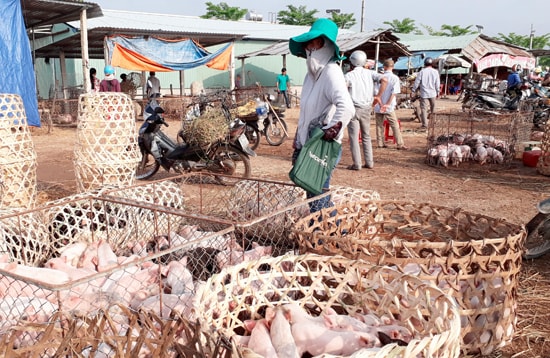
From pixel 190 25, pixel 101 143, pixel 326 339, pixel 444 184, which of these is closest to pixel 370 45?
pixel 190 25

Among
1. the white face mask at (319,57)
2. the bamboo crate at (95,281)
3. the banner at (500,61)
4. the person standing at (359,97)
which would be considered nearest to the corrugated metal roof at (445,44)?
the banner at (500,61)

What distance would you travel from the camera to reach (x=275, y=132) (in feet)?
36.2

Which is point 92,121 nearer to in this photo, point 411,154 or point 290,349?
point 290,349

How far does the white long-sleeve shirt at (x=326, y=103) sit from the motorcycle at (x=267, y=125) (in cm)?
425

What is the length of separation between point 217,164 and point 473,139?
452 centimetres

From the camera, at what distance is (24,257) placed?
346 cm

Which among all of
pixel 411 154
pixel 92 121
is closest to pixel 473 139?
pixel 411 154

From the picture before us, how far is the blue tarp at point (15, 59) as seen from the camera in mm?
8266

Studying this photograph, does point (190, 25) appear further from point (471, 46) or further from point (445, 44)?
point (471, 46)

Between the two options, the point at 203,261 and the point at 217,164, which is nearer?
the point at 203,261

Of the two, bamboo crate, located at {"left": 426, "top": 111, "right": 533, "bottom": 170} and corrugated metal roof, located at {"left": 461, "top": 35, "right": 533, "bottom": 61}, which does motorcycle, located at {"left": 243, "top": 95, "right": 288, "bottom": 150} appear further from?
corrugated metal roof, located at {"left": 461, "top": 35, "right": 533, "bottom": 61}

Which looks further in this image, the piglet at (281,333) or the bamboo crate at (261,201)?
the bamboo crate at (261,201)

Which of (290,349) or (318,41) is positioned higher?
(318,41)

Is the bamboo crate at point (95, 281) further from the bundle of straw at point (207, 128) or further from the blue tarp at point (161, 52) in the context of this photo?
the blue tarp at point (161, 52)
